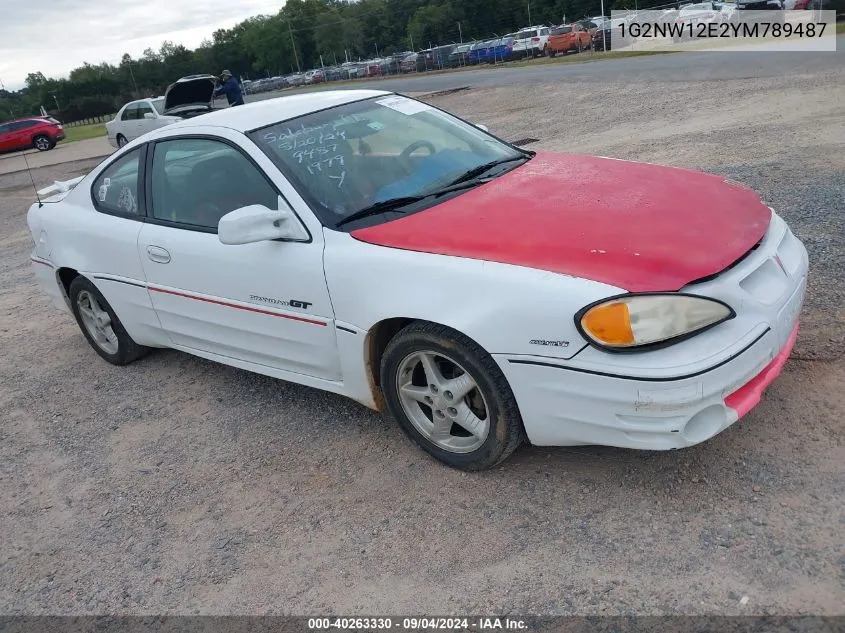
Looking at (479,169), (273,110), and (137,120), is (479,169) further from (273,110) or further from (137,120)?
(137,120)

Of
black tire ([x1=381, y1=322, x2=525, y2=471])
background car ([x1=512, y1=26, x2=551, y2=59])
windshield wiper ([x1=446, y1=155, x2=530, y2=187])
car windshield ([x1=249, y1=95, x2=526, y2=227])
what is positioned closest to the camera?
black tire ([x1=381, y1=322, x2=525, y2=471])

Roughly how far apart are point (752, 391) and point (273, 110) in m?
2.79

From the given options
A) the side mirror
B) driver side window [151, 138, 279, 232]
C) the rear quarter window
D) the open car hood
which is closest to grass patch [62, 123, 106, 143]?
the open car hood

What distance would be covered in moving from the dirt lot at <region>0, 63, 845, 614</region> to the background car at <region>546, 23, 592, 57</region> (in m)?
30.3

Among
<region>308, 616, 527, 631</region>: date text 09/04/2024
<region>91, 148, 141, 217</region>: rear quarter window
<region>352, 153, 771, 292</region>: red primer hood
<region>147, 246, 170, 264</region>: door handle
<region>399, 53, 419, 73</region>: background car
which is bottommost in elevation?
<region>308, 616, 527, 631</region>: date text 09/04/2024

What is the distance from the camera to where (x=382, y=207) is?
3.38 meters

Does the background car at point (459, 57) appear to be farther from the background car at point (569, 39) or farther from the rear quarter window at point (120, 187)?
the rear quarter window at point (120, 187)

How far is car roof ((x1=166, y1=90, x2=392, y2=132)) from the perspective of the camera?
3.83 m

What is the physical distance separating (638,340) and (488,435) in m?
0.78

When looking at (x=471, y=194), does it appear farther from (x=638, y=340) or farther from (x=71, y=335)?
(x=71, y=335)

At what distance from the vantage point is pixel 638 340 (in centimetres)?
251

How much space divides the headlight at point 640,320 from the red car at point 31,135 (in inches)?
1295

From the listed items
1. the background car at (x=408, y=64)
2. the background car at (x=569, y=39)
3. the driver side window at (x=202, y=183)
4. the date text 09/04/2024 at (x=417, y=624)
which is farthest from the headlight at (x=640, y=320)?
the background car at (x=408, y=64)

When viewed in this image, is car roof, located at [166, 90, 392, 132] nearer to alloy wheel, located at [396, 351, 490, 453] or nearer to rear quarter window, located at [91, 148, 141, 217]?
rear quarter window, located at [91, 148, 141, 217]
